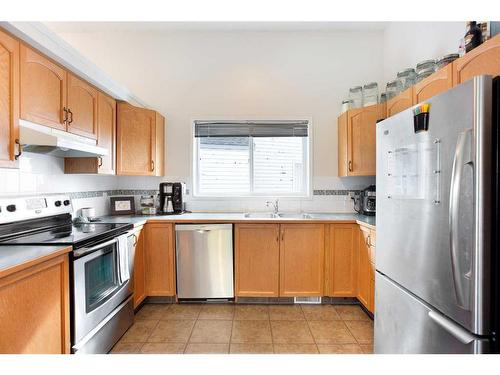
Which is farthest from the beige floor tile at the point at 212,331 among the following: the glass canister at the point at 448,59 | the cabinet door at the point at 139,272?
the glass canister at the point at 448,59

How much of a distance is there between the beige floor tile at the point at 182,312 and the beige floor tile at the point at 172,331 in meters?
→ 0.07

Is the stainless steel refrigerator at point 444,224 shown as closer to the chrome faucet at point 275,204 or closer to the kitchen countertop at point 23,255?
the chrome faucet at point 275,204

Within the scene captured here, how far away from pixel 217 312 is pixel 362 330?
1.27 meters

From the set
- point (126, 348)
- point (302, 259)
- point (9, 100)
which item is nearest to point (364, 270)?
point (302, 259)

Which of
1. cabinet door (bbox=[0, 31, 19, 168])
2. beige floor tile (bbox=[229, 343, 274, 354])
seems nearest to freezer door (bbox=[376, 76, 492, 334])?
beige floor tile (bbox=[229, 343, 274, 354])

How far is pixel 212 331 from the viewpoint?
2.19 m

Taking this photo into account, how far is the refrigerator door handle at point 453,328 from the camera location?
1.04 meters

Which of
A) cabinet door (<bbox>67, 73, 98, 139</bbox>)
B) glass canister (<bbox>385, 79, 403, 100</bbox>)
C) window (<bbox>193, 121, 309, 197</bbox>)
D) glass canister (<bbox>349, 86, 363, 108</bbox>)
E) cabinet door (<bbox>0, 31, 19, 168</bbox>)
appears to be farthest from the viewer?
window (<bbox>193, 121, 309, 197</bbox>)

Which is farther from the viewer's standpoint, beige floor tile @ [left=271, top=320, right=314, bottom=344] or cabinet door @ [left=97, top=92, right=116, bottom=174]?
cabinet door @ [left=97, top=92, right=116, bottom=174]

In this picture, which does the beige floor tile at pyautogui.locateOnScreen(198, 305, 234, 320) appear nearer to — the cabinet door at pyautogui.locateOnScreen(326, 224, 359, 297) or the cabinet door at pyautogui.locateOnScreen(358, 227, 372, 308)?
the cabinet door at pyautogui.locateOnScreen(326, 224, 359, 297)

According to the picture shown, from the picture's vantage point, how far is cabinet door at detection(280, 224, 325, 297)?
2.63 m

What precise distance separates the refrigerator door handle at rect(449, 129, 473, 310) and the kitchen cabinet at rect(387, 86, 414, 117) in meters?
1.25
